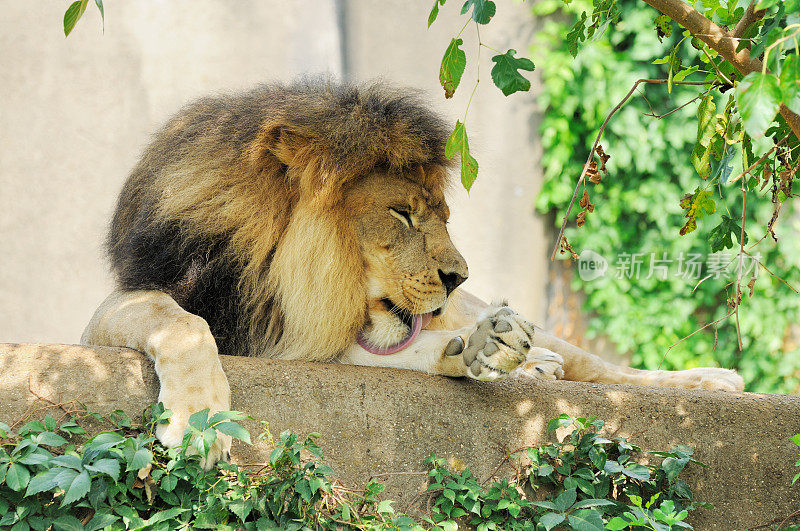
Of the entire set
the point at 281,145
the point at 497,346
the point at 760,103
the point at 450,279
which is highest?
the point at 760,103

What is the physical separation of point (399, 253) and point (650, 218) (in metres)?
3.75

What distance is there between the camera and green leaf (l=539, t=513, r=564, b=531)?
209 centimetres

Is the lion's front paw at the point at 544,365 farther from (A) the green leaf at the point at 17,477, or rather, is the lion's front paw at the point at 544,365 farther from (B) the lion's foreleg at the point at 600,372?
(A) the green leaf at the point at 17,477

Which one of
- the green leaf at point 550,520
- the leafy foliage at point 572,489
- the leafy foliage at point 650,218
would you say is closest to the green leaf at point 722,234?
the leafy foliage at point 572,489

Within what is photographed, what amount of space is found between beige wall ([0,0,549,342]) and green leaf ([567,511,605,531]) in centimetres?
367

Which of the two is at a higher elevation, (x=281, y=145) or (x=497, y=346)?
(x=281, y=145)

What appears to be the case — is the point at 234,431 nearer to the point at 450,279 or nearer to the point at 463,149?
the point at 463,149

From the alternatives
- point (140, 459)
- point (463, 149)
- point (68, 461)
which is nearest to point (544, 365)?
point (463, 149)

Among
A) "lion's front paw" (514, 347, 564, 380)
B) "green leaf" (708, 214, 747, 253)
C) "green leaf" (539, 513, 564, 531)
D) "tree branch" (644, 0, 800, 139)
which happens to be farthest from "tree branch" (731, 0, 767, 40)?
"lion's front paw" (514, 347, 564, 380)

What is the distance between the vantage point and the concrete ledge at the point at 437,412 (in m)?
2.19

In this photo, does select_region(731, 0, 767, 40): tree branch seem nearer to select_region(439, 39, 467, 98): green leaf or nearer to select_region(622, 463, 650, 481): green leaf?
select_region(439, 39, 467, 98): green leaf

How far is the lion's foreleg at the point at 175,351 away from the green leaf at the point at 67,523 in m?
0.25

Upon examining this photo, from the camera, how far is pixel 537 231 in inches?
254

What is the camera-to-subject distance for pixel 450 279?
106 inches
